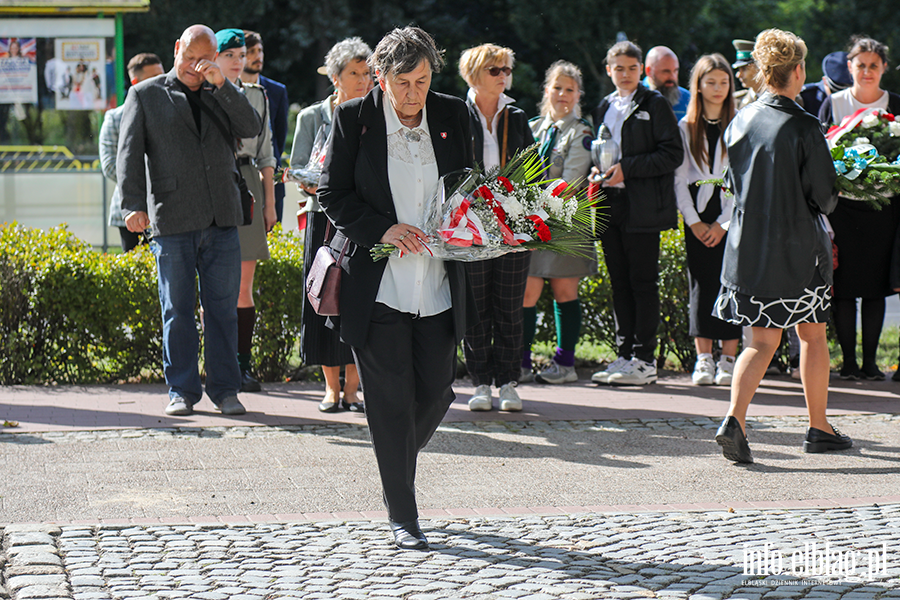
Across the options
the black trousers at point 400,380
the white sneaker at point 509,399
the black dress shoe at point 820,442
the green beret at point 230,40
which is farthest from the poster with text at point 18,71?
the black dress shoe at point 820,442

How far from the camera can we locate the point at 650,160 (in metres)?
7.46

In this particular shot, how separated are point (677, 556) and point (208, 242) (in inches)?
143

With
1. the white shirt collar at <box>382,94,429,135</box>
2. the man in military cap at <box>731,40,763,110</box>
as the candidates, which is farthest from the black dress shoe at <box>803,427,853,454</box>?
the white shirt collar at <box>382,94,429,135</box>

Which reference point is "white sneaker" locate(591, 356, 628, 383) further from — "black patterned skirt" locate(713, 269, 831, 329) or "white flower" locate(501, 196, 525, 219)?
"white flower" locate(501, 196, 525, 219)

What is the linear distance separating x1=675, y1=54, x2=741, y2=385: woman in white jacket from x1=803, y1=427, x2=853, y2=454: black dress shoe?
6.15 feet

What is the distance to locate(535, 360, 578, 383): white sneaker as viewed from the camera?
7910 mm

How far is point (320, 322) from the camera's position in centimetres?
637

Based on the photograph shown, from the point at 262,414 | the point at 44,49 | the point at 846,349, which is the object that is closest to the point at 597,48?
the point at 44,49

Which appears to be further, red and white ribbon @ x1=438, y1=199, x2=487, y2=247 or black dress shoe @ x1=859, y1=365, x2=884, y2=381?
black dress shoe @ x1=859, y1=365, x2=884, y2=381

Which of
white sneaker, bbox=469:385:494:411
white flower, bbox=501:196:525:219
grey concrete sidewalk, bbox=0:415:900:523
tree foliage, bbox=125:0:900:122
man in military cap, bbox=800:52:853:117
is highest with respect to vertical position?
tree foliage, bbox=125:0:900:122

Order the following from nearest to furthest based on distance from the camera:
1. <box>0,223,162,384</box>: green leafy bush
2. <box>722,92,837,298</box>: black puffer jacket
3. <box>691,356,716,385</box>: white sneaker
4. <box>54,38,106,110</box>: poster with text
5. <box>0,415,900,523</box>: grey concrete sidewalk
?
<box>0,415,900,523</box>: grey concrete sidewalk
<box>722,92,837,298</box>: black puffer jacket
<box>0,223,162,384</box>: green leafy bush
<box>691,356,716,385</box>: white sneaker
<box>54,38,106,110</box>: poster with text

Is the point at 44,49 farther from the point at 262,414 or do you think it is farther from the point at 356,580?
the point at 356,580

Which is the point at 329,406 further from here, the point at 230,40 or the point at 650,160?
the point at 650,160

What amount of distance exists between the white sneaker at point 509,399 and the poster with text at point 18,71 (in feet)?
30.0
